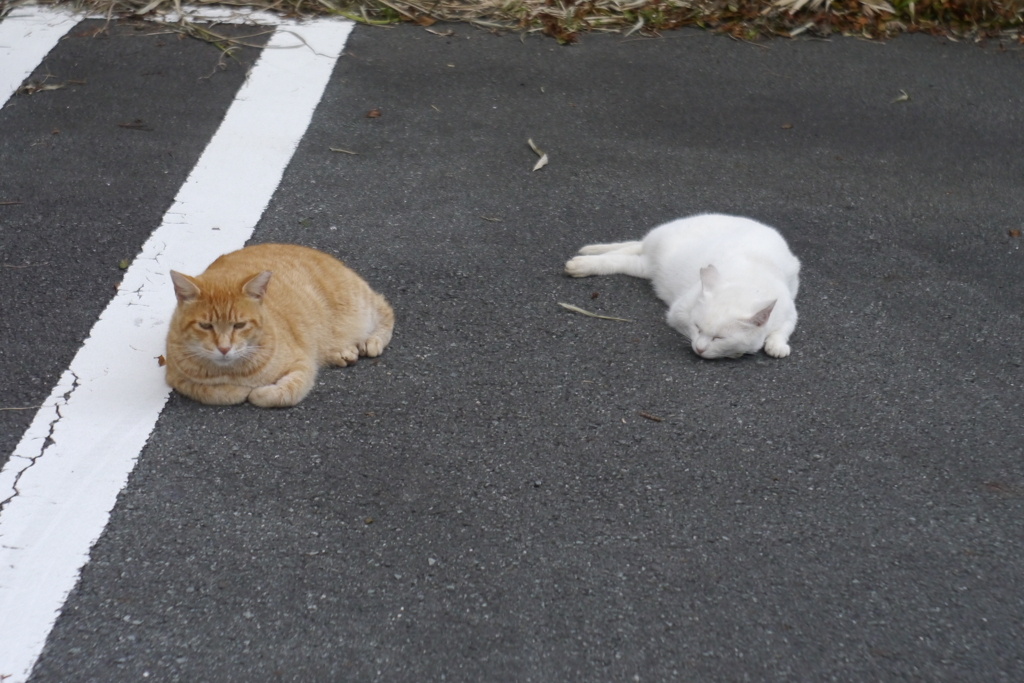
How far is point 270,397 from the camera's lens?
134 inches

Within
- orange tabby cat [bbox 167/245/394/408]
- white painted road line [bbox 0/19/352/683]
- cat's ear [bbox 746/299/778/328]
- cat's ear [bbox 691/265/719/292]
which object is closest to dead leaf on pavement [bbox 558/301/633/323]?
cat's ear [bbox 691/265/719/292]

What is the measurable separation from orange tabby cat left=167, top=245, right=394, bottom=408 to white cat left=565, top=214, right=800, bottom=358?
3.96ft

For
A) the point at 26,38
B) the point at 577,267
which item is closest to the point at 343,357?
the point at 577,267

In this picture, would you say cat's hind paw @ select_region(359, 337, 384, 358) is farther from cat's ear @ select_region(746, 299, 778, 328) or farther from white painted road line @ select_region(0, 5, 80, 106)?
white painted road line @ select_region(0, 5, 80, 106)

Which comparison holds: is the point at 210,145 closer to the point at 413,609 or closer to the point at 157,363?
the point at 157,363

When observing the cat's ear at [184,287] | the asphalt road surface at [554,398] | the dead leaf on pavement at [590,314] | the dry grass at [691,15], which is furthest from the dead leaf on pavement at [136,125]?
the dead leaf on pavement at [590,314]

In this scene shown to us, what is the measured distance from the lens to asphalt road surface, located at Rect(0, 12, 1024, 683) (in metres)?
2.62

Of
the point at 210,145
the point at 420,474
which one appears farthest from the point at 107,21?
the point at 420,474

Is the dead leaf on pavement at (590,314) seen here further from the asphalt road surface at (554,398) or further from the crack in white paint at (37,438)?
the crack in white paint at (37,438)

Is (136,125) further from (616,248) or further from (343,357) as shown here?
(616,248)

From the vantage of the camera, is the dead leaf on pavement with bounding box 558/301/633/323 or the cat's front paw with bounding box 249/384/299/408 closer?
the cat's front paw with bounding box 249/384/299/408

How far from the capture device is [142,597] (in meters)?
2.62

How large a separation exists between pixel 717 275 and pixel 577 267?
0.72 m

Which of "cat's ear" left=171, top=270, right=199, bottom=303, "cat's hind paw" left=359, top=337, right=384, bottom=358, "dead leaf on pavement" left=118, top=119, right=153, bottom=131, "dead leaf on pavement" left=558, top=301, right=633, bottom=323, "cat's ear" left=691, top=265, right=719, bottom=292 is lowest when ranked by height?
"dead leaf on pavement" left=558, top=301, right=633, bottom=323
